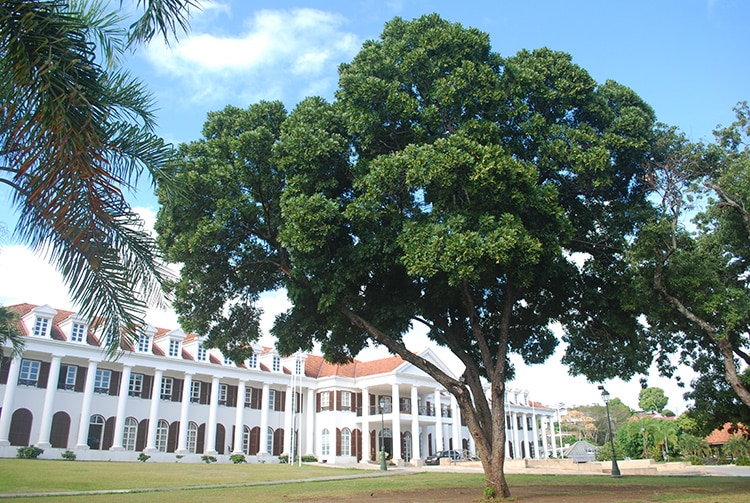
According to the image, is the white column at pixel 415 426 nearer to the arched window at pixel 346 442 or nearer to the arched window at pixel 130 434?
the arched window at pixel 346 442

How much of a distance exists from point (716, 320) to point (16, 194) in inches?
623

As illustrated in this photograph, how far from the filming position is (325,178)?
44.5 ft

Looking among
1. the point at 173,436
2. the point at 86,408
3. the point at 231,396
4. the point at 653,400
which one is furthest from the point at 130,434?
the point at 653,400

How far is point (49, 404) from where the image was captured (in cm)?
3341

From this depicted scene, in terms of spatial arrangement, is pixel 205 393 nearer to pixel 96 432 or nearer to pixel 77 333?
pixel 96 432

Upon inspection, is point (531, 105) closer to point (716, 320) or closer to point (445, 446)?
point (716, 320)

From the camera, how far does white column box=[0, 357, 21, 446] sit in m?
31.2

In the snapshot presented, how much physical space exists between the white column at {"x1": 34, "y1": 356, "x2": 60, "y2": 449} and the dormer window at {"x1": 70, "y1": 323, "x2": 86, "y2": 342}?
1.58m

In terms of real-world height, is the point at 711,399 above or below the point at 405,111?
below

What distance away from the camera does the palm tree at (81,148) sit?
614cm

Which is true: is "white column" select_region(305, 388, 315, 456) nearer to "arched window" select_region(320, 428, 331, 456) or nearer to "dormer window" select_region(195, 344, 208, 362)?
"arched window" select_region(320, 428, 331, 456)

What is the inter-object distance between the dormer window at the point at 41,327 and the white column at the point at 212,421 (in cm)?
1235

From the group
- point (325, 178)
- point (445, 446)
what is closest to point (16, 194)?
point (325, 178)

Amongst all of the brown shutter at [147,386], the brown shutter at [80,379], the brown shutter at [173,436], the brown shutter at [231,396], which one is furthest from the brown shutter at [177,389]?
the brown shutter at [80,379]
